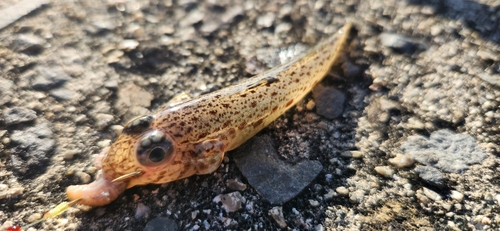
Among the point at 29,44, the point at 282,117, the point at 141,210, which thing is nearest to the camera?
the point at 141,210

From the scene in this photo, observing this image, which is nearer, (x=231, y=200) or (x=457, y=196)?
(x=457, y=196)

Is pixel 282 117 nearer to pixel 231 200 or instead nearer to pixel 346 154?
→ pixel 346 154

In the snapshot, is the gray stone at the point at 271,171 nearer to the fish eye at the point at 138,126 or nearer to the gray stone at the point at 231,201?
the gray stone at the point at 231,201

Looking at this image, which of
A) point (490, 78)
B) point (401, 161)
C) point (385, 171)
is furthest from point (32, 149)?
point (490, 78)

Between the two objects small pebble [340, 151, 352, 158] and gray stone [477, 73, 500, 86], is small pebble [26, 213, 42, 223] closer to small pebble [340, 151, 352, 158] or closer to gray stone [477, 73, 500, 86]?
small pebble [340, 151, 352, 158]

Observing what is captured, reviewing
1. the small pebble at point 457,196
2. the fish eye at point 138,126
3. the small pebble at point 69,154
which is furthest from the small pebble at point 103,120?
the small pebble at point 457,196

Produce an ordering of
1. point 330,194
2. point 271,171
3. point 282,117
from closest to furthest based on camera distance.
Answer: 1. point 330,194
2. point 271,171
3. point 282,117
